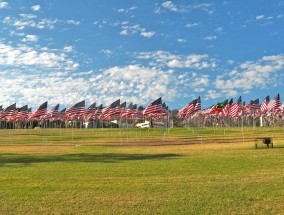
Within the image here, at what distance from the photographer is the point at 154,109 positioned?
156ft

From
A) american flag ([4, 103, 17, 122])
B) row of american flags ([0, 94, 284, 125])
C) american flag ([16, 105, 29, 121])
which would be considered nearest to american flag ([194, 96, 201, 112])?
Answer: row of american flags ([0, 94, 284, 125])

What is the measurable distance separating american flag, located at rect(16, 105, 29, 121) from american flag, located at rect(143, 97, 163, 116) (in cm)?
3196

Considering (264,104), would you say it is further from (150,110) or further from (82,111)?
(82,111)

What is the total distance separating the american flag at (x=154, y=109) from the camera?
47.5 m

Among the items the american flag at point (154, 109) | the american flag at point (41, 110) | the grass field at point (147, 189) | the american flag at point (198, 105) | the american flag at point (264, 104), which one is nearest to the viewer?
the grass field at point (147, 189)

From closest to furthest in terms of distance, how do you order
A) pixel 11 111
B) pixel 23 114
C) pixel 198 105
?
pixel 198 105
pixel 23 114
pixel 11 111

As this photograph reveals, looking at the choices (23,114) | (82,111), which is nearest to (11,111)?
(23,114)

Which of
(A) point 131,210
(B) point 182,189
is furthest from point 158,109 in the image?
(A) point 131,210

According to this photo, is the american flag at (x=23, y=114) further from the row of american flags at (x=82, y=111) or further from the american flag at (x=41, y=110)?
the american flag at (x=41, y=110)

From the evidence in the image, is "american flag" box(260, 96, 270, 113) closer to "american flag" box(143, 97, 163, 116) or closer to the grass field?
"american flag" box(143, 97, 163, 116)

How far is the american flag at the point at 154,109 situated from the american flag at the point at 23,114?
3196cm

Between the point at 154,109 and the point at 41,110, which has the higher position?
the point at 41,110

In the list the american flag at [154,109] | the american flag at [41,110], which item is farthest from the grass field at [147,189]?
the american flag at [41,110]

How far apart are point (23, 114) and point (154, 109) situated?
3391 centimetres
